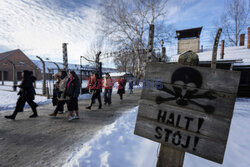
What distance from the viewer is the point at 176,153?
1032mm

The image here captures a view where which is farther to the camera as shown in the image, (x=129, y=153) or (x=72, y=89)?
(x=72, y=89)

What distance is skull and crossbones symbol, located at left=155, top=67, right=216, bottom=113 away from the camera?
3.04 feet

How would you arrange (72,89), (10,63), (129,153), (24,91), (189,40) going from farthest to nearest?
(10,63)
(189,40)
(24,91)
(72,89)
(129,153)

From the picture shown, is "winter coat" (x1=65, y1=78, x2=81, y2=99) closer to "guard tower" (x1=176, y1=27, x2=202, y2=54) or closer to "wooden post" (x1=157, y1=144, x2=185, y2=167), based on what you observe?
"wooden post" (x1=157, y1=144, x2=185, y2=167)

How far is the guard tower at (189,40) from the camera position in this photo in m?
14.7

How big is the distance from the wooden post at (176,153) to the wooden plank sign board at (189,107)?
0.08 metres

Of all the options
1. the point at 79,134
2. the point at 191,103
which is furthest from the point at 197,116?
the point at 79,134

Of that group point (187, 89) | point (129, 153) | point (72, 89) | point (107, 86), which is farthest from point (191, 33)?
point (187, 89)

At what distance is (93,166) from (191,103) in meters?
1.87

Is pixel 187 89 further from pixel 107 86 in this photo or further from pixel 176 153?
pixel 107 86

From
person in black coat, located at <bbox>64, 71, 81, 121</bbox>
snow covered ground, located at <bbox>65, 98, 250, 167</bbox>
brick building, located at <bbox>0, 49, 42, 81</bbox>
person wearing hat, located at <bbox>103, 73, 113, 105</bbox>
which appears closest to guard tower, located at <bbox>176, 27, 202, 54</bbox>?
person wearing hat, located at <bbox>103, 73, 113, 105</bbox>

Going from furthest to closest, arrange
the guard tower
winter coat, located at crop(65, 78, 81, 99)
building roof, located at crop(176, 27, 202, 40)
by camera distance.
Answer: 1. the guard tower
2. building roof, located at crop(176, 27, 202, 40)
3. winter coat, located at crop(65, 78, 81, 99)

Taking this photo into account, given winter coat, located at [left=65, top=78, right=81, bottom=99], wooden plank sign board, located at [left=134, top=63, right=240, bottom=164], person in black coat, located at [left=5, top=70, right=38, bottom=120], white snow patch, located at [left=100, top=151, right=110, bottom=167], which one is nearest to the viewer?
Result: wooden plank sign board, located at [left=134, top=63, right=240, bottom=164]

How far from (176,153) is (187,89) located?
1.91 feet
